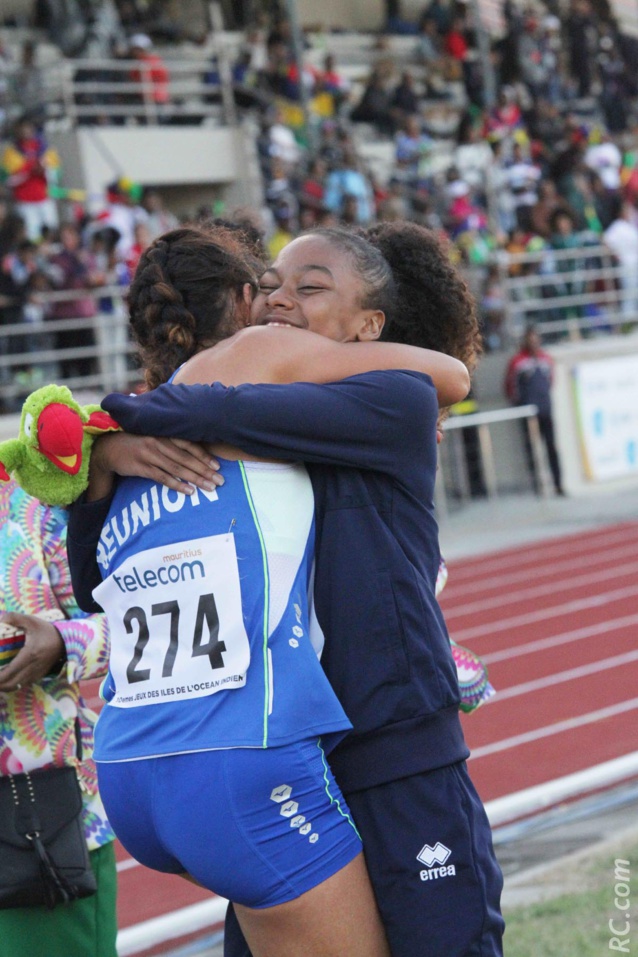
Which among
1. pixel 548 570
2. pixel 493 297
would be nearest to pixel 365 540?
pixel 548 570

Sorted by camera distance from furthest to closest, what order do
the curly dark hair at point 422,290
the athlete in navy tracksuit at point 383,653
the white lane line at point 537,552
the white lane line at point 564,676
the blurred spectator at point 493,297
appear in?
the blurred spectator at point 493,297, the white lane line at point 537,552, the white lane line at point 564,676, the curly dark hair at point 422,290, the athlete in navy tracksuit at point 383,653

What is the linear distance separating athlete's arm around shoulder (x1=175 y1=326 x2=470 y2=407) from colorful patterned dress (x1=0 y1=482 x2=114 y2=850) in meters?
0.71

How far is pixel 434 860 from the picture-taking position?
6.62ft

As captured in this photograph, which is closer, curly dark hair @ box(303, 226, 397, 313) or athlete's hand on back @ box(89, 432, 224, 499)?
athlete's hand on back @ box(89, 432, 224, 499)

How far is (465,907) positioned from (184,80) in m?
18.0

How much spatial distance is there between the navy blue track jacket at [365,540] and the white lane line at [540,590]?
775 centimetres

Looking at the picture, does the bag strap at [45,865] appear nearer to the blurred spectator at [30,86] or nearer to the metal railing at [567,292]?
the metal railing at [567,292]

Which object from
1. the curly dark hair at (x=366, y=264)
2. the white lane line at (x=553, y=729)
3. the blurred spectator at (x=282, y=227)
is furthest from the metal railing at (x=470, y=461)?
the curly dark hair at (x=366, y=264)

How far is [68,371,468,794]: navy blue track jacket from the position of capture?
79.8 inches

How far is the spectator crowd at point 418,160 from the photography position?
13.8 m

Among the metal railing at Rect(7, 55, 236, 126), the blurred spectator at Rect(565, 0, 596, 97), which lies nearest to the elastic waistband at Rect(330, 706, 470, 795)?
the metal railing at Rect(7, 55, 236, 126)

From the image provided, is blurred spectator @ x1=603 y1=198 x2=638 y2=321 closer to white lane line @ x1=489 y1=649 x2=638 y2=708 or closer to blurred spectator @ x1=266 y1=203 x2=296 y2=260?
blurred spectator @ x1=266 y1=203 x2=296 y2=260

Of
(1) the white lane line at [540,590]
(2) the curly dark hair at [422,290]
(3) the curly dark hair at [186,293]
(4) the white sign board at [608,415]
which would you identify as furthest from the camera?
(4) the white sign board at [608,415]

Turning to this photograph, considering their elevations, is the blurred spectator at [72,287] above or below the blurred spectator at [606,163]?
below
